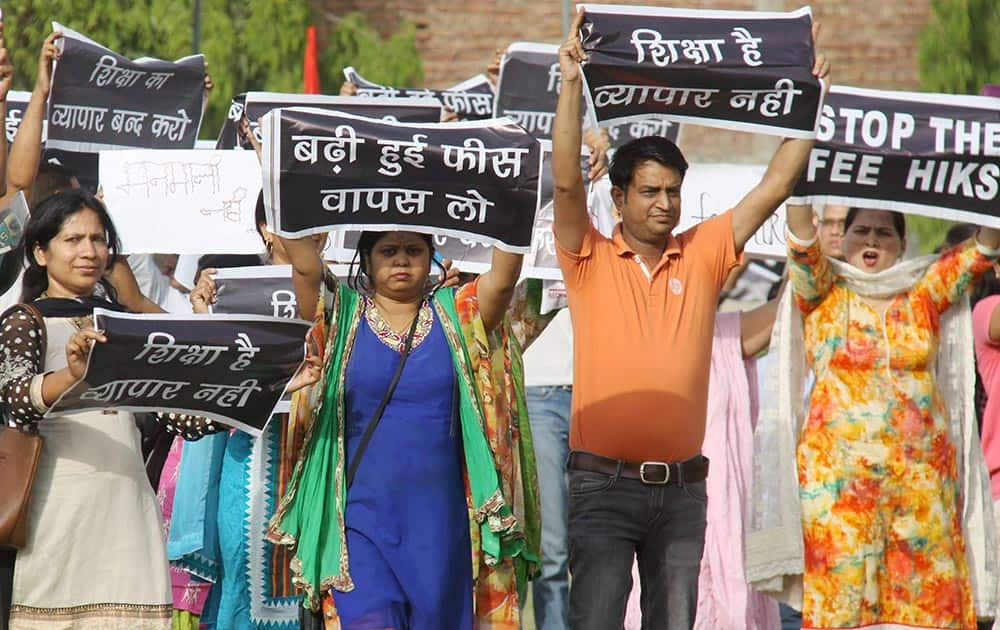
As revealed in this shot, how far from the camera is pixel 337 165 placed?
5.82 m

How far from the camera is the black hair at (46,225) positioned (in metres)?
5.89

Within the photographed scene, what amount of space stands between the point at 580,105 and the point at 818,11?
30.5 ft

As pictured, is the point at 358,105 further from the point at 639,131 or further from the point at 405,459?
the point at 639,131

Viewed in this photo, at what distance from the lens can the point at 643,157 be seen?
6234 millimetres

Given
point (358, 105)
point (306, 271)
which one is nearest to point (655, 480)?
point (306, 271)

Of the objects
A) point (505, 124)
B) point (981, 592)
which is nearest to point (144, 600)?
point (505, 124)

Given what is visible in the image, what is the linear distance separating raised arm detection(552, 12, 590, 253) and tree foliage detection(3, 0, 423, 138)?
6537mm

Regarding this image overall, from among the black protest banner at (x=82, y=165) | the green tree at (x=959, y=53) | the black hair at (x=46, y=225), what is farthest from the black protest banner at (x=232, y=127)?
the green tree at (x=959, y=53)

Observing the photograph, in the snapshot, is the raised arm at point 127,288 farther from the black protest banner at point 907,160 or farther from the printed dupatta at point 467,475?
the black protest banner at point 907,160

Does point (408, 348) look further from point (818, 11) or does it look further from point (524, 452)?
point (818, 11)

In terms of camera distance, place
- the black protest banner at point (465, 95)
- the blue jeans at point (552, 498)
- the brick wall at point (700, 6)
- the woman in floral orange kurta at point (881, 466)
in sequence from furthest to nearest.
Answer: the brick wall at point (700, 6)
the black protest banner at point (465, 95)
the blue jeans at point (552, 498)
the woman in floral orange kurta at point (881, 466)

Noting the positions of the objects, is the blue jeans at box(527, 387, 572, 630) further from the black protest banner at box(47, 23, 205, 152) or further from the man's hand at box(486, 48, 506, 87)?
the black protest banner at box(47, 23, 205, 152)

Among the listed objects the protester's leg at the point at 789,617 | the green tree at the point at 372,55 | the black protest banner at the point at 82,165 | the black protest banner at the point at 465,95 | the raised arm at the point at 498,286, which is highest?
the green tree at the point at 372,55

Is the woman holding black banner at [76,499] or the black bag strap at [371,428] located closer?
the woman holding black banner at [76,499]
